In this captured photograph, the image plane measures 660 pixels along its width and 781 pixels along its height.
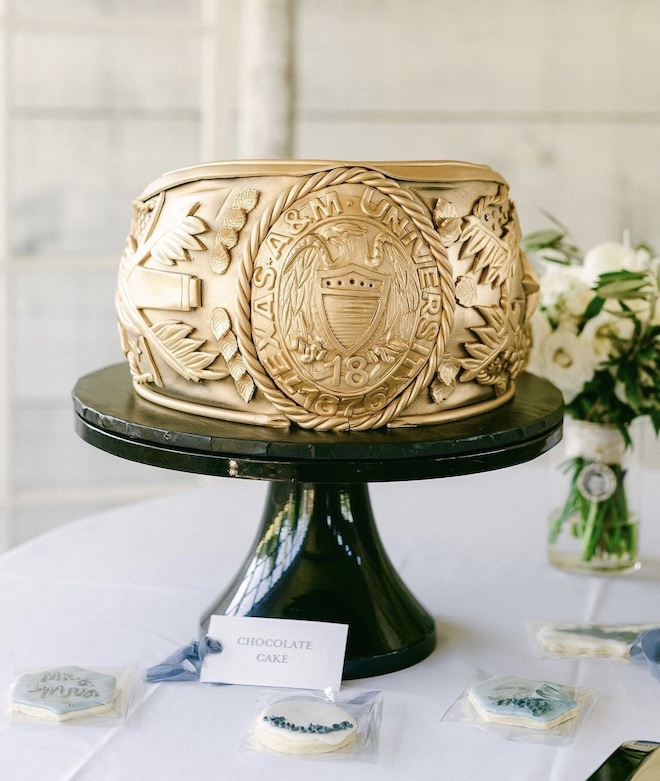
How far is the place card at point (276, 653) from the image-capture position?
0.87m

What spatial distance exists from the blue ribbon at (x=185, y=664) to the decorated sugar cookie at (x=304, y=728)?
10 centimetres

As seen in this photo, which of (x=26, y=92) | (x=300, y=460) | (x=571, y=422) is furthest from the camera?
(x=26, y=92)

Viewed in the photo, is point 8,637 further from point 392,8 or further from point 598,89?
point 598,89

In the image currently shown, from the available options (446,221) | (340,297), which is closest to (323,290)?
(340,297)

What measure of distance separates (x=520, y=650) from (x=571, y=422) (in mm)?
351

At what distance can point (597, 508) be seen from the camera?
3.99 feet

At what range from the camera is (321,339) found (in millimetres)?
778

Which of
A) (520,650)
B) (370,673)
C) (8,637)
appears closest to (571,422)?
(520,650)

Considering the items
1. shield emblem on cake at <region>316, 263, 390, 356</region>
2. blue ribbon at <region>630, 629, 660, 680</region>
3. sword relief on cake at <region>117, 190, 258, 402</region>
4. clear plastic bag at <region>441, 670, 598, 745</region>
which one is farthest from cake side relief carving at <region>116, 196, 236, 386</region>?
blue ribbon at <region>630, 629, 660, 680</region>

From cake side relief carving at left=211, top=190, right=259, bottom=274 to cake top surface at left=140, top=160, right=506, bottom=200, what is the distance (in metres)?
0.02

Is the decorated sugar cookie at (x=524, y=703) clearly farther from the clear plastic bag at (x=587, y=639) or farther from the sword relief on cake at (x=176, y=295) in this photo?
the sword relief on cake at (x=176, y=295)

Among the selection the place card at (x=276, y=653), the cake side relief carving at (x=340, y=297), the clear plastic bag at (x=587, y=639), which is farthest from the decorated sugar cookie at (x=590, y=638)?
the cake side relief carving at (x=340, y=297)

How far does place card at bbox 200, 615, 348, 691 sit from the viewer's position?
2.85 ft

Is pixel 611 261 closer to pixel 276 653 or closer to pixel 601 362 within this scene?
pixel 601 362
